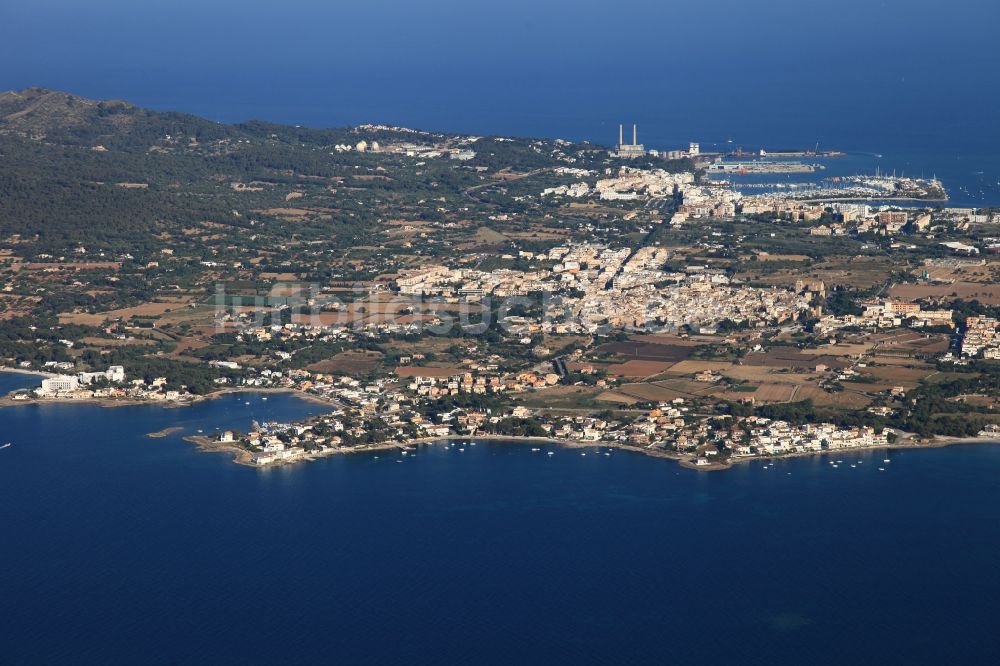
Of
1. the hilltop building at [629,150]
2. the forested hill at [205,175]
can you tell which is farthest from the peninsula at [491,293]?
the hilltop building at [629,150]

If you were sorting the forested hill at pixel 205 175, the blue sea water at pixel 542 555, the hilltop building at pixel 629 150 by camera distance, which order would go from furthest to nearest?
the hilltop building at pixel 629 150 → the forested hill at pixel 205 175 → the blue sea water at pixel 542 555

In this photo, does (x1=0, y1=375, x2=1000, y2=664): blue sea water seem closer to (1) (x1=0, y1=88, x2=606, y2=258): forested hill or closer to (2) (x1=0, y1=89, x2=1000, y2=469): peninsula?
(2) (x1=0, y1=89, x2=1000, y2=469): peninsula

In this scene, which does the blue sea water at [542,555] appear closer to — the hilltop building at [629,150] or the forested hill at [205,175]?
the forested hill at [205,175]

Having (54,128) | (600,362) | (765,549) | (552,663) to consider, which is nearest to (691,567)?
(765,549)

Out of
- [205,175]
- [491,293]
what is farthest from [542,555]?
[205,175]

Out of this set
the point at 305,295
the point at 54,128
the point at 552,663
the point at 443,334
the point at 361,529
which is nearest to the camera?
the point at 552,663

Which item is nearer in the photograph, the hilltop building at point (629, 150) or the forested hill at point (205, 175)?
the forested hill at point (205, 175)

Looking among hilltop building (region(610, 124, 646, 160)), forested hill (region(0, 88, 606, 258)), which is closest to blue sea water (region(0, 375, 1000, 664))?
forested hill (region(0, 88, 606, 258))

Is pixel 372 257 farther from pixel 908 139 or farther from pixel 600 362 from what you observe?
pixel 908 139

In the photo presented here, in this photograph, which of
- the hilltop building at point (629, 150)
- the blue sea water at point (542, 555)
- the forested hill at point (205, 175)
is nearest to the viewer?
the blue sea water at point (542, 555)

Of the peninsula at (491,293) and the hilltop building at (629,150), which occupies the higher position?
the hilltop building at (629,150)

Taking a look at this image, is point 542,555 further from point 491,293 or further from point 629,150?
point 629,150
